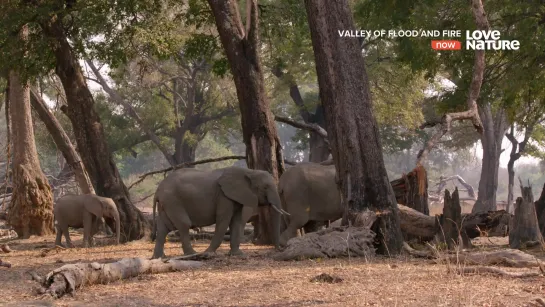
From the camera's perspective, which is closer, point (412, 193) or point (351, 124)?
point (351, 124)

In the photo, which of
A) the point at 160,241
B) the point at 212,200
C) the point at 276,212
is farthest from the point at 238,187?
the point at 160,241

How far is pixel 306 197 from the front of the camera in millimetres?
16625

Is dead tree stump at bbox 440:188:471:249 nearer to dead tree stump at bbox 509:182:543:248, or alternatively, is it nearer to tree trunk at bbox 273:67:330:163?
dead tree stump at bbox 509:182:543:248

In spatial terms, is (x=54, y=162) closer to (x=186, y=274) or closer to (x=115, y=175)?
(x=115, y=175)

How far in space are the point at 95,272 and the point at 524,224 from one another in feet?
26.7

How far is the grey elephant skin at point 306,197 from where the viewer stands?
16.5 metres

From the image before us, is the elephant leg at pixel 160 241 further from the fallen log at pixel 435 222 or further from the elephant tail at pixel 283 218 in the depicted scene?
the fallen log at pixel 435 222

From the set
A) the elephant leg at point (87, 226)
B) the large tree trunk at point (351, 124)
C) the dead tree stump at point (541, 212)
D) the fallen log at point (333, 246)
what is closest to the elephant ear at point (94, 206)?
the elephant leg at point (87, 226)

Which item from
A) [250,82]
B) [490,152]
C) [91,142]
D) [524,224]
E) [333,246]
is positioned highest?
[490,152]

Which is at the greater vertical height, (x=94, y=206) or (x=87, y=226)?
(x=94, y=206)

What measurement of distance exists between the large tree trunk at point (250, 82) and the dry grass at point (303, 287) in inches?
200

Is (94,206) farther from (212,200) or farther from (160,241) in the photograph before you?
(212,200)

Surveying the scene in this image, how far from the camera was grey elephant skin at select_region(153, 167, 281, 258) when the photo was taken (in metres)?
14.3

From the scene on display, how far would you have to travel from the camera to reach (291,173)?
54.5ft
